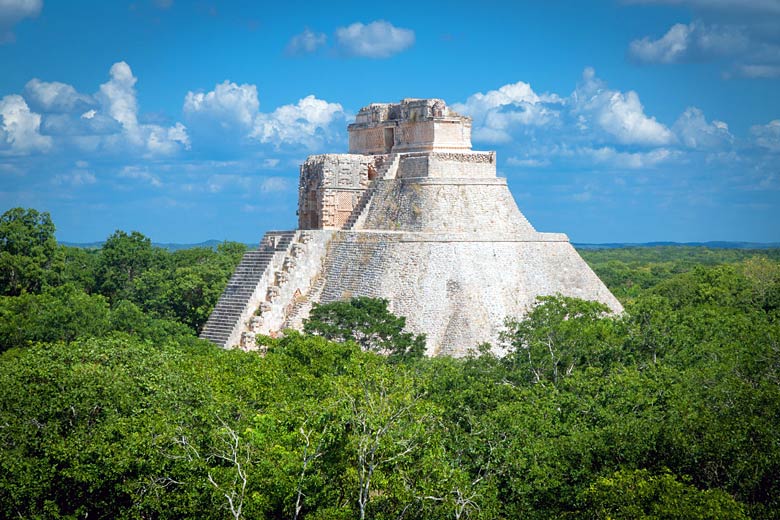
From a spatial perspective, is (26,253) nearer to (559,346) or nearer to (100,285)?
(100,285)

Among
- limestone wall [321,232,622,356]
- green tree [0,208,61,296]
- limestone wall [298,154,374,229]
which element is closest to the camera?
limestone wall [321,232,622,356]

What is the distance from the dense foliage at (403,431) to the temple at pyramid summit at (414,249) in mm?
5370

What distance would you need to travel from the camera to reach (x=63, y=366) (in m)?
24.1

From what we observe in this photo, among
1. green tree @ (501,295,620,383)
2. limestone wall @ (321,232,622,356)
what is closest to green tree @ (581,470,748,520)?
green tree @ (501,295,620,383)

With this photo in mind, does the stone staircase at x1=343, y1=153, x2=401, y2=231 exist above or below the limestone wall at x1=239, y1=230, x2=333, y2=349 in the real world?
above

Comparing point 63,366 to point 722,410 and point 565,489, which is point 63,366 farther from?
point 722,410

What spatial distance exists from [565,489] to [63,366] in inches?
428

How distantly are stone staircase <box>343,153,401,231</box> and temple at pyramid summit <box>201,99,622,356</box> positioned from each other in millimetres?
48

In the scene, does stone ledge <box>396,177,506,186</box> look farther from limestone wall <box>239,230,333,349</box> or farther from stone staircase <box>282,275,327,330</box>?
stone staircase <box>282,275,327,330</box>

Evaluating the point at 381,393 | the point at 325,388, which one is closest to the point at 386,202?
the point at 325,388

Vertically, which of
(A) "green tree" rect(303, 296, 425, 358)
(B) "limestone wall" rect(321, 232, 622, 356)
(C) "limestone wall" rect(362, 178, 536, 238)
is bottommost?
(A) "green tree" rect(303, 296, 425, 358)

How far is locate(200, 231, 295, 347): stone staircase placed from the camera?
35.8 metres

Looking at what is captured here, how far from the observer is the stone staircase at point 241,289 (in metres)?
35.8

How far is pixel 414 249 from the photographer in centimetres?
3544
